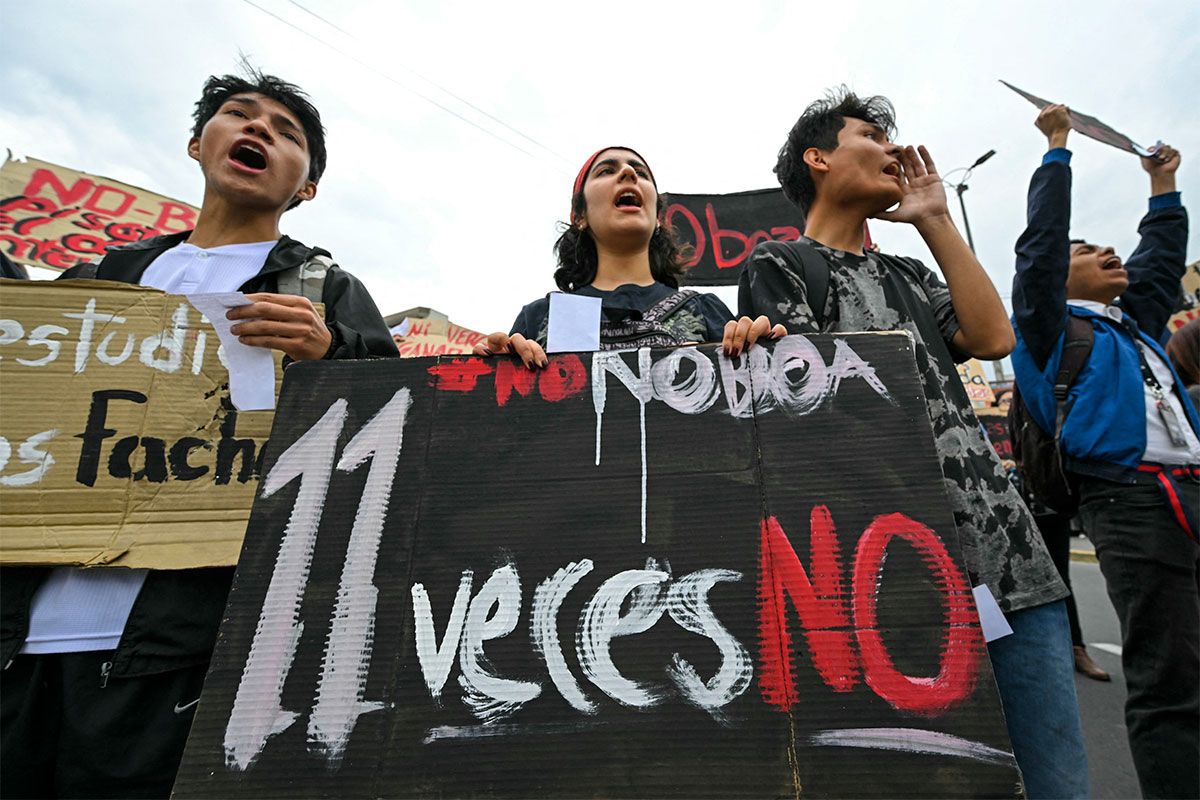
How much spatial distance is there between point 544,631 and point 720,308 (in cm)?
108

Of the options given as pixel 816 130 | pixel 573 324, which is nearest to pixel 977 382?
pixel 816 130

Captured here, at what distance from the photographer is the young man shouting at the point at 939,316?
3.56ft

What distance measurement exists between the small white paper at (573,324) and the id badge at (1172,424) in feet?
6.41

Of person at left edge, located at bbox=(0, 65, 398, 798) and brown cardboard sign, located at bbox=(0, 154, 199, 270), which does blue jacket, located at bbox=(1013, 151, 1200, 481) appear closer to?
person at left edge, located at bbox=(0, 65, 398, 798)

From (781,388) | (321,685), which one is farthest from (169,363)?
(781,388)

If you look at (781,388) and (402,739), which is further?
(781,388)

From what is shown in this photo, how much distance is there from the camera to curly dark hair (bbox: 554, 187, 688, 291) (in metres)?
1.89

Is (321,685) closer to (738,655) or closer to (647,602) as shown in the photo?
(647,602)

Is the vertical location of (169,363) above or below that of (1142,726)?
above

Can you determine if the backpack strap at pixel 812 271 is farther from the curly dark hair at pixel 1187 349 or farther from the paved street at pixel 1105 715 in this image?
the curly dark hair at pixel 1187 349

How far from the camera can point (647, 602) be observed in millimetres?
824

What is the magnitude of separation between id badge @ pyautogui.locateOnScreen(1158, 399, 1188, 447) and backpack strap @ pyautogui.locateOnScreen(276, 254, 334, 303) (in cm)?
255

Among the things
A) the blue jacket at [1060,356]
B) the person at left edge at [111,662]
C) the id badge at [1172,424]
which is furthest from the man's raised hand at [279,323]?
the id badge at [1172,424]

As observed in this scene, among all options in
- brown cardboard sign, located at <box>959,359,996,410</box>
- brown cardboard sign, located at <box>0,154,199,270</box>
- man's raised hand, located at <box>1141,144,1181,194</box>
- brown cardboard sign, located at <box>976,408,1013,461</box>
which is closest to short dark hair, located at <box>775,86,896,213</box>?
man's raised hand, located at <box>1141,144,1181,194</box>
